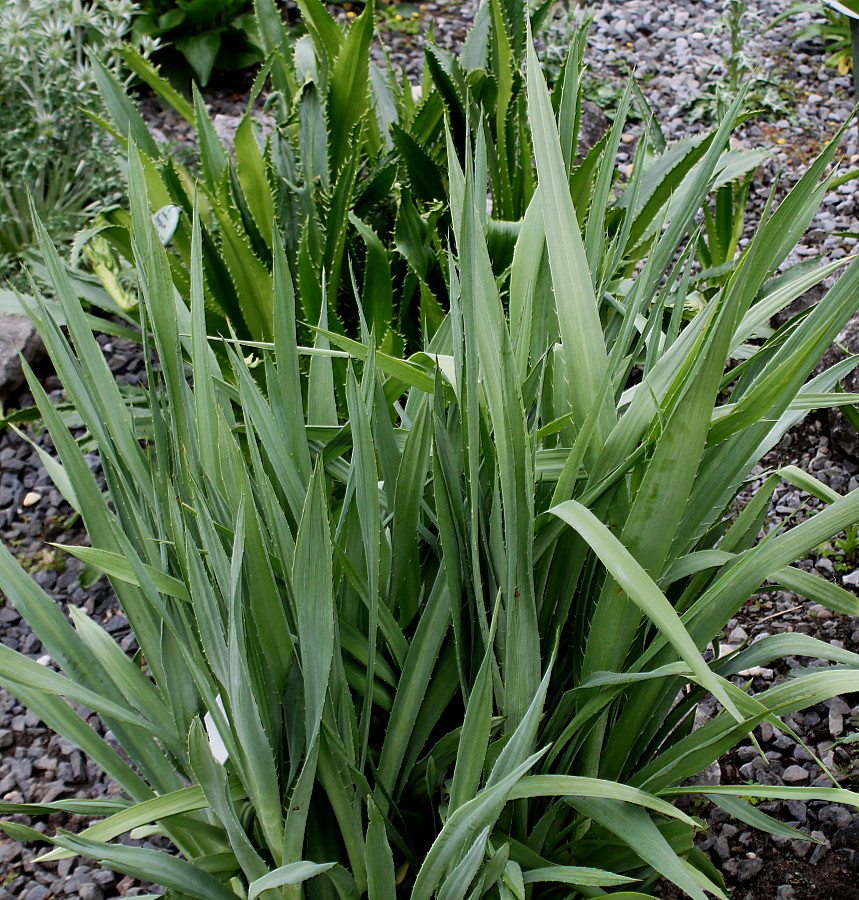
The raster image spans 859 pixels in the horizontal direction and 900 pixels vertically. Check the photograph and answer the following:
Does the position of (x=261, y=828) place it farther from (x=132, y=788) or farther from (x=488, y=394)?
(x=488, y=394)

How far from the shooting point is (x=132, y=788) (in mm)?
900

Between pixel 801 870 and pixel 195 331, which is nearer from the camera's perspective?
pixel 195 331

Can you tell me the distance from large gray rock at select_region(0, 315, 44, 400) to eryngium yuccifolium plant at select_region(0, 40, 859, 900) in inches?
48.5

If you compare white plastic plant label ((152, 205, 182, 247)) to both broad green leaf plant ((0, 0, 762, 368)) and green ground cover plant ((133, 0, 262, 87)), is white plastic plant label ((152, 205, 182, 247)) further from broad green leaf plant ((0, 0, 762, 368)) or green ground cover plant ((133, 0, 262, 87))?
green ground cover plant ((133, 0, 262, 87))

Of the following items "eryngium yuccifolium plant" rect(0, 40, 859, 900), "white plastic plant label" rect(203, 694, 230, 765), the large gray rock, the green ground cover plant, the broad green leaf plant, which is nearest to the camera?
"eryngium yuccifolium plant" rect(0, 40, 859, 900)

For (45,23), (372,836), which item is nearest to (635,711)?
(372,836)

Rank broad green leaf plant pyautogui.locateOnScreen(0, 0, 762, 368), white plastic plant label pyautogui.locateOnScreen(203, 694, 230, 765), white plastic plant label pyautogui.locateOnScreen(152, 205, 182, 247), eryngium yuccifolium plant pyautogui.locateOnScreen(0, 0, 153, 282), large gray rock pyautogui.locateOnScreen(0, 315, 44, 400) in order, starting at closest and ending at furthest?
white plastic plant label pyautogui.locateOnScreen(203, 694, 230, 765)
white plastic plant label pyautogui.locateOnScreen(152, 205, 182, 247)
broad green leaf plant pyautogui.locateOnScreen(0, 0, 762, 368)
large gray rock pyautogui.locateOnScreen(0, 315, 44, 400)
eryngium yuccifolium plant pyautogui.locateOnScreen(0, 0, 153, 282)

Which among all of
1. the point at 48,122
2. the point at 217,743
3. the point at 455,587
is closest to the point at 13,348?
the point at 48,122

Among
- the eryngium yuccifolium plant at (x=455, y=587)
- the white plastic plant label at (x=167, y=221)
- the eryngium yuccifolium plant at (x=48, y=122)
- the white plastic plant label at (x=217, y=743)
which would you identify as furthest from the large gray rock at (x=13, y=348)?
the white plastic plant label at (x=217, y=743)

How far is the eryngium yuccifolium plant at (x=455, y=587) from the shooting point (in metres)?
0.69

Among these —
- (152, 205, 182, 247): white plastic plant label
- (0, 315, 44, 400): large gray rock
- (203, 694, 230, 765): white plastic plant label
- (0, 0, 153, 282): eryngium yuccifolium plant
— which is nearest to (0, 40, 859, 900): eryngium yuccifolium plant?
(203, 694, 230, 765): white plastic plant label

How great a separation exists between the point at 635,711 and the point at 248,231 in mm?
1195

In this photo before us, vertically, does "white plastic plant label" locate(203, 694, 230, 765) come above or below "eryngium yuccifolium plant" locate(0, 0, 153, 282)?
below

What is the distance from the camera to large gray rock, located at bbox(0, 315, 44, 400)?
1.99 metres
